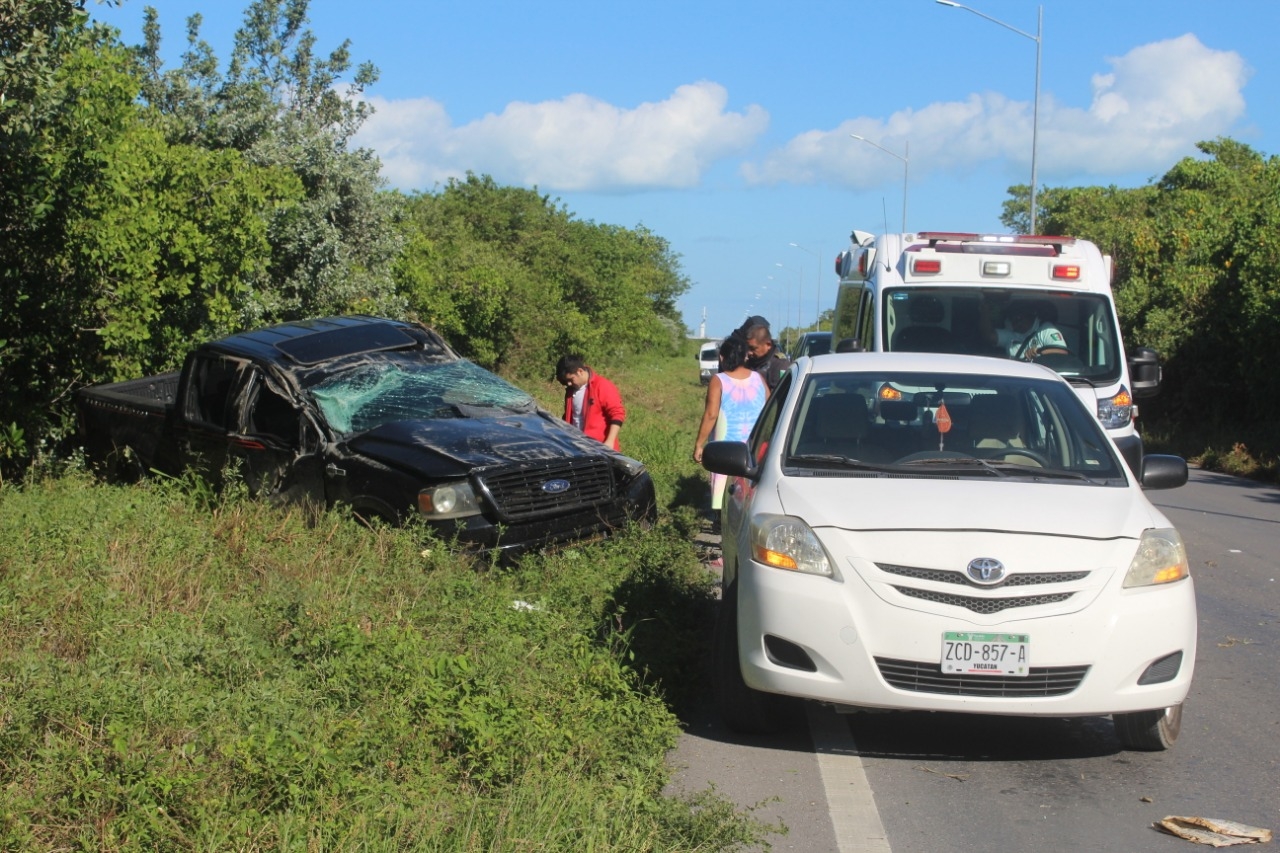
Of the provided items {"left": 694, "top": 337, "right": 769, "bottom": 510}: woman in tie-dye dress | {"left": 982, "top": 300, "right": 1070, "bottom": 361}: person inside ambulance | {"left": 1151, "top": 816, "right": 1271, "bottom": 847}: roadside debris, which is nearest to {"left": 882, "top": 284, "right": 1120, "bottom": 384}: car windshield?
{"left": 982, "top": 300, "right": 1070, "bottom": 361}: person inside ambulance

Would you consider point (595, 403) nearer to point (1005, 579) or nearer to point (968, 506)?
point (968, 506)

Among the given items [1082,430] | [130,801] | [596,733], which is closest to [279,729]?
[130,801]

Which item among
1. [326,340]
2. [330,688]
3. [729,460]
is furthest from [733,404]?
[330,688]

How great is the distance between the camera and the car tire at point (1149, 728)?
571 cm

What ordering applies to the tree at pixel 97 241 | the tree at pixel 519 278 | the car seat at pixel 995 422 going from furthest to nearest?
the tree at pixel 519 278 < the tree at pixel 97 241 < the car seat at pixel 995 422

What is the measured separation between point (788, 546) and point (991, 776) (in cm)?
127

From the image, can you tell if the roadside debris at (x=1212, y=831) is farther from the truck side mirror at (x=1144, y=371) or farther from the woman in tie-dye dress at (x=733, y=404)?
the truck side mirror at (x=1144, y=371)

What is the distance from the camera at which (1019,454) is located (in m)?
6.45

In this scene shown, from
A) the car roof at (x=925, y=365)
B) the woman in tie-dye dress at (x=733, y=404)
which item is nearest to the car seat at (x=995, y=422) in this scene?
the car roof at (x=925, y=365)

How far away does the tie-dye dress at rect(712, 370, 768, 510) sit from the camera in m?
10.2

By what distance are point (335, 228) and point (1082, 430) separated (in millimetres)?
17516

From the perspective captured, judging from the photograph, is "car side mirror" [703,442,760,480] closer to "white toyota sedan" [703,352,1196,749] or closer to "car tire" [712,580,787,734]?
"white toyota sedan" [703,352,1196,749]

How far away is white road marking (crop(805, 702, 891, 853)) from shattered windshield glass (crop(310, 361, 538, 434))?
4140 mm

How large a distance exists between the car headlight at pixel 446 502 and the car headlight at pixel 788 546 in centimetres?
305
